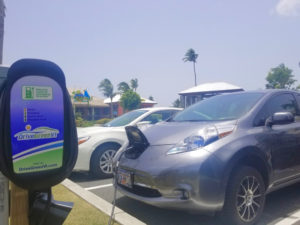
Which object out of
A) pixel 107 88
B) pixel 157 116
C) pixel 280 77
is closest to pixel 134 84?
pixel 107 88

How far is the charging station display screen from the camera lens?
3.27 feet

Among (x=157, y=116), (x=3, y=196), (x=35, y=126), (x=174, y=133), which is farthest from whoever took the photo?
(x=157, y=116)

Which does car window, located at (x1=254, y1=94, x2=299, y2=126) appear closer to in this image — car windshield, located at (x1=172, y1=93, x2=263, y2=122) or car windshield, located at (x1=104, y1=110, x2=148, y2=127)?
car windshield, located at (x1=172, y1=93, x2=263, y2=122)

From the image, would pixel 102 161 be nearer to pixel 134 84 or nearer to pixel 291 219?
pixel 291 219

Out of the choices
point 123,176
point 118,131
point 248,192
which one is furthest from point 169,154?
point 118,131

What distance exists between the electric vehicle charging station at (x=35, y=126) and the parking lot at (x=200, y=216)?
221 centimetres

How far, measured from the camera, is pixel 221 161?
256 centimetres

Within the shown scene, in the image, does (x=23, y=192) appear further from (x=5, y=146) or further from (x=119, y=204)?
(x=119, y=204)

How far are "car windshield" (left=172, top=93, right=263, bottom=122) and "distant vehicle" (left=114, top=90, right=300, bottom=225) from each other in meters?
0.02

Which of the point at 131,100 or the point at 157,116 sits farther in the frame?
the point at 131,100

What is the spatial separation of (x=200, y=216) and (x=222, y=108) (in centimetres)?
145

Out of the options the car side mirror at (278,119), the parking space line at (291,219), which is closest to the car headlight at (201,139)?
the car side mirror at (278,119)

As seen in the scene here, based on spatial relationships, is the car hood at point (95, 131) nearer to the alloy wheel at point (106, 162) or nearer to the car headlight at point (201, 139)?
the alloy wheel at point (106, 162)

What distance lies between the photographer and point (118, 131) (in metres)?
5.28
